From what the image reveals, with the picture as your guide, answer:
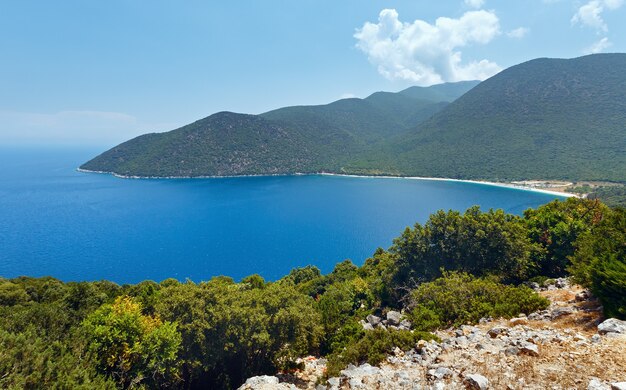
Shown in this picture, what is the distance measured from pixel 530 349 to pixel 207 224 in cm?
11250

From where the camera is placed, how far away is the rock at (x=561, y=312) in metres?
16.6

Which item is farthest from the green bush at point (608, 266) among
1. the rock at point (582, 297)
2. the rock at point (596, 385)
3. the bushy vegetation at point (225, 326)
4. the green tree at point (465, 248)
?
the green tree at point (465, 248)

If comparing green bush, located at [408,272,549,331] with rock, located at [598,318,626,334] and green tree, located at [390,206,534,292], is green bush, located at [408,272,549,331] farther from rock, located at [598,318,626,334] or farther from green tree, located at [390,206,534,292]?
green tree, located at [390,206,534,292]

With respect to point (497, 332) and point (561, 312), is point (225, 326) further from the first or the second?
point (561, 312)

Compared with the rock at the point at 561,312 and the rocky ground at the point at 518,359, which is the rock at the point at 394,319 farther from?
the rock at the point at 561,312

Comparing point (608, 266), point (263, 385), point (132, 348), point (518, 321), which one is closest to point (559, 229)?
point (608, 266)

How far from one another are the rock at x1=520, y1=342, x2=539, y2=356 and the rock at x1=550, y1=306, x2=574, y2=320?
18.5 ft

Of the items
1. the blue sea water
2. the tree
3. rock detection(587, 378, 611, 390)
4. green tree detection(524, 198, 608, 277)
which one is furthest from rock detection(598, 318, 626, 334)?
the blue sea water

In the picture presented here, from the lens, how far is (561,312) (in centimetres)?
1678

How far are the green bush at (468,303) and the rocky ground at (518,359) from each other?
113 cm

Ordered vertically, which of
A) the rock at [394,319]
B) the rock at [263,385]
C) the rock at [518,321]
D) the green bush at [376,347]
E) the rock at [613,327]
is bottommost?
the rock at [394,319]

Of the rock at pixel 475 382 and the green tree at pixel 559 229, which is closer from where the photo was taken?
the rock at pixel 475 382

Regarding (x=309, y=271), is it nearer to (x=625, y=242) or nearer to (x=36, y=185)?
(x=625, y=242)

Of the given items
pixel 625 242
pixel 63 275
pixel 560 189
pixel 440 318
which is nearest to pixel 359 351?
pixel 440 318
